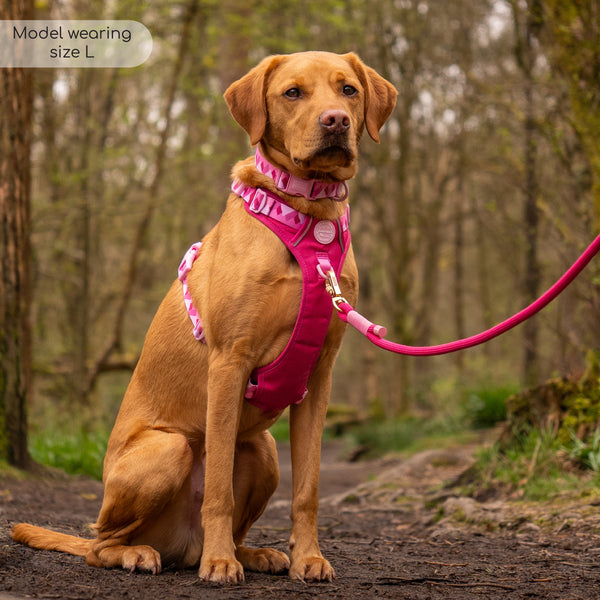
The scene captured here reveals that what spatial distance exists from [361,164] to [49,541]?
1134cm

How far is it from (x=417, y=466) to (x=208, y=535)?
201 inches

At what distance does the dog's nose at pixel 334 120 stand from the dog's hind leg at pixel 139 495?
156cm

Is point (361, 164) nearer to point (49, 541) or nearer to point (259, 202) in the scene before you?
point (259, 202)

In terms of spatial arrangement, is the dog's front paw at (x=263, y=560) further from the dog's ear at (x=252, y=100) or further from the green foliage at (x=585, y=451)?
the green foliage at (x=585, y=451)

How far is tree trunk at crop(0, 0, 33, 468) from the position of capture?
545 centimetres

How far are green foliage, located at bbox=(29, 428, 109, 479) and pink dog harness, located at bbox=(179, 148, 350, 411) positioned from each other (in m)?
3.82

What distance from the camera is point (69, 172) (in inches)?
457

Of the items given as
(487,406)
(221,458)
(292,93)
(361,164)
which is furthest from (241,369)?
(361,164)

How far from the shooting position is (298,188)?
129 inches

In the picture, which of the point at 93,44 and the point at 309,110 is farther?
the point at 93,44

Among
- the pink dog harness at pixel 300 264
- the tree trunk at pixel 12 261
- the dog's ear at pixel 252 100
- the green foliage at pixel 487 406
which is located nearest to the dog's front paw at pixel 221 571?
the pink dog harness at pixel 300 264

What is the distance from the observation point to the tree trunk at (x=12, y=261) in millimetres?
5445

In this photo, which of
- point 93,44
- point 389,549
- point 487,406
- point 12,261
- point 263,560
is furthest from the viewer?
point 487,406

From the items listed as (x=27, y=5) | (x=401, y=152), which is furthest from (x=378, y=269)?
(x=27, y=5)
